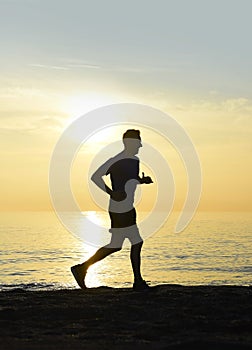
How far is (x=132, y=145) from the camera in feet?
35.7

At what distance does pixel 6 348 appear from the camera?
6.44m

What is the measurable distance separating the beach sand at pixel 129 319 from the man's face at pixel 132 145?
232cm

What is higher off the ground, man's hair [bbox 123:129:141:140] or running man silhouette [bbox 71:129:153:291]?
man's hair [bbox 123:129:141:140]

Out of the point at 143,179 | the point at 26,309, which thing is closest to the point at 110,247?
the point at 143,179

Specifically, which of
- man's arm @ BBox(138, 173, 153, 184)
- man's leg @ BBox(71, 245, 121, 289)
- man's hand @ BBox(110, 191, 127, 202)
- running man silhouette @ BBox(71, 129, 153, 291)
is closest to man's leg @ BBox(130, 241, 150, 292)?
running man silhouette @ BBox(71, 129, 153, 291)

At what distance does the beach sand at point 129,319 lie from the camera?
670 cm

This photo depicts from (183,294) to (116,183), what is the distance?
2.17m

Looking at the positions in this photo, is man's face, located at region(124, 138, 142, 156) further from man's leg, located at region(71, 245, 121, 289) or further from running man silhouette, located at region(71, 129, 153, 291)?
man's leg, located at region(71, 245, 121, 289)

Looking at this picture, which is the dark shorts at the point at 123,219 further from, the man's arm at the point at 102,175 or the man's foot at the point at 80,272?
the man's foot at the point at 80,272

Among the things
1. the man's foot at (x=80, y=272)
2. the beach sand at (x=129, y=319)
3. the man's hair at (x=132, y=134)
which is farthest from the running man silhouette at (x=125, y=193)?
the beach sand at (x=129, y=319)

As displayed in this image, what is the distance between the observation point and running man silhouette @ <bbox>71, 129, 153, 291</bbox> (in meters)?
10.8

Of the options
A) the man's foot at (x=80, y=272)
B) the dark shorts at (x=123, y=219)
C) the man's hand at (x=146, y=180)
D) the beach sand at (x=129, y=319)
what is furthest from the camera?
the man's foot at (x=80, y=272)

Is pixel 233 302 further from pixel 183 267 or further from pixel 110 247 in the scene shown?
pixel 183 267

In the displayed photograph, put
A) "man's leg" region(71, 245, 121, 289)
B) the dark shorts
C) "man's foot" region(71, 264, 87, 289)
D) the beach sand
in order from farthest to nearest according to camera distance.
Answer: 1. "man's foot" region(71, 264, 87, 289)
2. "man's leg" region(71, 245, 121, 289)
3. the dark shorts
4. the beach sand
